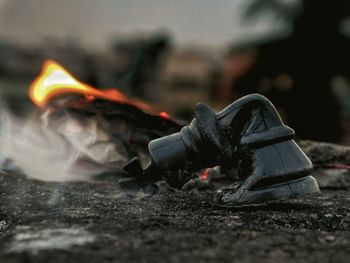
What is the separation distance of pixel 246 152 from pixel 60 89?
2020 mm

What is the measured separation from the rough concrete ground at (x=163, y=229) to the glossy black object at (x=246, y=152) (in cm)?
13

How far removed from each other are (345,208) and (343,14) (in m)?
16.8

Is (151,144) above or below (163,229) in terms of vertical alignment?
above

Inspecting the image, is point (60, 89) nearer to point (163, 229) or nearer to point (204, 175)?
point (204, 175)

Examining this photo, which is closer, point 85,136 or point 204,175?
point 204,175

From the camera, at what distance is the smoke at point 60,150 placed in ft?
11.7

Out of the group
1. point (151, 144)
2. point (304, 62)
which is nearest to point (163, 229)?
point (151, 144)

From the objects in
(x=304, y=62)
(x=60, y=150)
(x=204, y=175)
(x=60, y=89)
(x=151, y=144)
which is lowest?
(x=204, y=175)

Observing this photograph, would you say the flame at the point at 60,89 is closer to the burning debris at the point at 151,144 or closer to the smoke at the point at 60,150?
the burning debris at the point at 151,144

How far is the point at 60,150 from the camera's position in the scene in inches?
147

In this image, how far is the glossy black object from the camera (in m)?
2.28

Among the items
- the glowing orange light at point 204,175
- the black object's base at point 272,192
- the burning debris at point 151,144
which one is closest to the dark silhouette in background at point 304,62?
the burning debris at point 151,144

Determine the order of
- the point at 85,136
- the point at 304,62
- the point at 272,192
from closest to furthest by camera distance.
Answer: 1. the point at 272,192
2. the point at 85,136
3. the point at 304,62

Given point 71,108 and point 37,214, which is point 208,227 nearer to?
point 37,214
